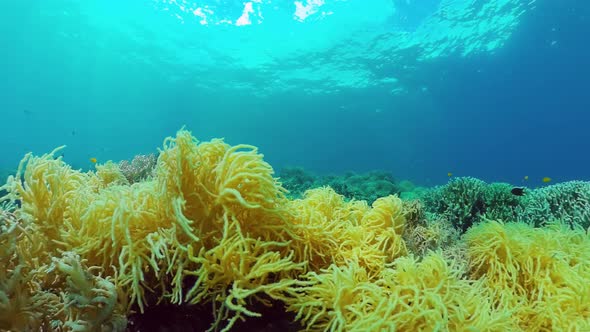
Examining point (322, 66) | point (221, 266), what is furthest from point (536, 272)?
point (322, 66)

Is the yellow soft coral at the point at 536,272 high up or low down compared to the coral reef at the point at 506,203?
down

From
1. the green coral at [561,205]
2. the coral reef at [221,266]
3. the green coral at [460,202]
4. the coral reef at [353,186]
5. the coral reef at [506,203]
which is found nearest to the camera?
the coral reef at [221,266]

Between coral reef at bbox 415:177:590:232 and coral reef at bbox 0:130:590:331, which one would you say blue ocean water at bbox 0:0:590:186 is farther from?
coral reef at bbox 415:177:590:232

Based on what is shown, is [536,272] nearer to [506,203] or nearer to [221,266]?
[221,266]

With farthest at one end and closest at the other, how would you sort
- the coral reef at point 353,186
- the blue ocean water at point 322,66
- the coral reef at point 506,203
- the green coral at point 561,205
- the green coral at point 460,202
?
the blue ocean water at point 322,66
the coral reef at point 353,186
the green coral at point 460,202
the coral reef at point 506,203
the green coral at point 561,205

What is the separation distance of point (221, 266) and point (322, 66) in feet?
139

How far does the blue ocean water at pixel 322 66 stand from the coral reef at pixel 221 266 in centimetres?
2142

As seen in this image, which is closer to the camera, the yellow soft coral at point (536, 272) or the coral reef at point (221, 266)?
the coral reef at point (221, 266)

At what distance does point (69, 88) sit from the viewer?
8756cm

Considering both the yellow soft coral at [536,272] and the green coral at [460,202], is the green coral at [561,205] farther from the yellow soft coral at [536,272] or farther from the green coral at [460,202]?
the yellow soft coral at [536,272]

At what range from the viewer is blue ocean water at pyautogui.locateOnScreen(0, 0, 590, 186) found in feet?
99.6

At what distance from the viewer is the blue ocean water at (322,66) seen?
30.4 m

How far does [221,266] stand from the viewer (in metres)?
1.76

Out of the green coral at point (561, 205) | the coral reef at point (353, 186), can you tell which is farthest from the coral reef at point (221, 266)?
the coral reef at point (353, 186)
